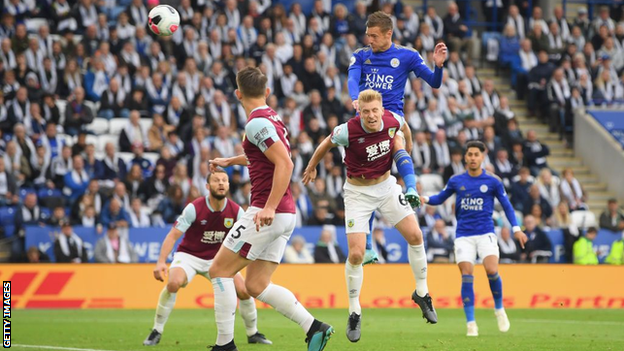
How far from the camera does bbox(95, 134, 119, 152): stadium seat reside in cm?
2305

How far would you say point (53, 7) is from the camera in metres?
25.3

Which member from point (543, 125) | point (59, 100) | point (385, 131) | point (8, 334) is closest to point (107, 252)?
point (59, 100)

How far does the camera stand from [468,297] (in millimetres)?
14086

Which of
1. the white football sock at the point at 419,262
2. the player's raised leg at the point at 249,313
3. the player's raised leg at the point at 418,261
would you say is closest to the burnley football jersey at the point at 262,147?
the player's raised leg at the point at 418,261

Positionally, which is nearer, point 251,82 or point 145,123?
point 251,82

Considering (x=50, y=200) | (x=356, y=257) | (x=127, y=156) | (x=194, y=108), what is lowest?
(x=50, y=200)

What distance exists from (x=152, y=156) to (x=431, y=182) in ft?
22.2

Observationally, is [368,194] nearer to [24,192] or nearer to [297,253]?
[297,253]

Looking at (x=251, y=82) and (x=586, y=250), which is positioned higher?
(x=251, y=82)

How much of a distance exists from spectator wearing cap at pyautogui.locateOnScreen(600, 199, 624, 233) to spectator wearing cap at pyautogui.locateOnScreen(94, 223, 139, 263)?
37.4 feet

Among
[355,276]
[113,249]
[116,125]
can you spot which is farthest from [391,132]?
[116,125]

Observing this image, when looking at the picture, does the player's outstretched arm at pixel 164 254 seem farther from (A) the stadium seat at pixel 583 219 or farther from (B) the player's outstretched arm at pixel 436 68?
(A) the stadium seat at pixel 583 219

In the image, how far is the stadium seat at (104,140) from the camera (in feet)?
75.6

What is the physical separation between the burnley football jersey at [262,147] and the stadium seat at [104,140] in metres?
14.0
